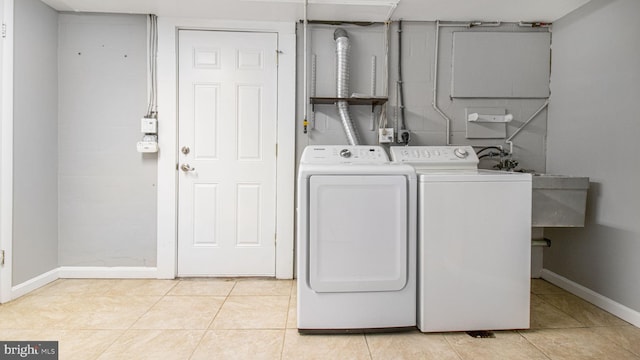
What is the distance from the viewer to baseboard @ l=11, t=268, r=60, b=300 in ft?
7.66

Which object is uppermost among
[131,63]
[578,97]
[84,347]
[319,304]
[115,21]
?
[115,21]

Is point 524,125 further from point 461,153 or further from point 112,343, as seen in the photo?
point 112,343

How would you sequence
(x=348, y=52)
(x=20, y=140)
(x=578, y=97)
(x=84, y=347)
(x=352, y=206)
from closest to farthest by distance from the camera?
(x=84, y=347) < (x=352, y=206) < (x=20, y=140) < (x=578, y=97) < (x=348, y=52)

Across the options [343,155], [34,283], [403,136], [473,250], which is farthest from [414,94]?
[34,283]

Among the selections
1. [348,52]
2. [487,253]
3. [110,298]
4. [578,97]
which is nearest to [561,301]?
[487,253]

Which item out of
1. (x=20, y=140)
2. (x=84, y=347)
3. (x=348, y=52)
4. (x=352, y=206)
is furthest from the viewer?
(x=348, y=52)

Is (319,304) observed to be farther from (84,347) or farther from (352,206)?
(84,347)

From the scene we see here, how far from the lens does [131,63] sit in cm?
275

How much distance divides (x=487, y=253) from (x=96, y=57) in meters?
3.21

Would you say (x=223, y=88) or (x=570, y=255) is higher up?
(x=223, y=88)

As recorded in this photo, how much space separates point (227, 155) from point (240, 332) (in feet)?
4.68

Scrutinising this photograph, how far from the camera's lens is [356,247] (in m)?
1.88

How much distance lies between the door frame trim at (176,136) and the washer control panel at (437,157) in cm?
89

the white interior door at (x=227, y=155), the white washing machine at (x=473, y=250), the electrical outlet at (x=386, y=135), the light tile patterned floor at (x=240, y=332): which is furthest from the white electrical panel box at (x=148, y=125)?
the white washing machine at (x=473, y=250)
